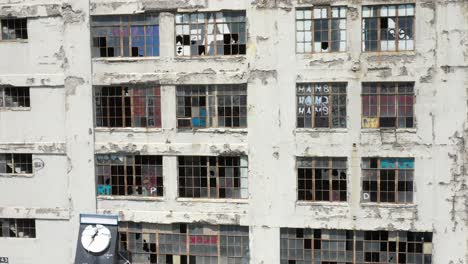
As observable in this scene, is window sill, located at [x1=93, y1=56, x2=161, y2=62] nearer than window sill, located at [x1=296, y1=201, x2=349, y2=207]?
No

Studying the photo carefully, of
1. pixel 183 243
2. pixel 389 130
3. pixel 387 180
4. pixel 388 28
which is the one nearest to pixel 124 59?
pixel 183 243

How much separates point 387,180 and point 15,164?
13.9 meters

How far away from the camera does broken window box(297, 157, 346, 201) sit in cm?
1867

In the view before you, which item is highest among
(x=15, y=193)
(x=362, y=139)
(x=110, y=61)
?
(x=110, y=61)

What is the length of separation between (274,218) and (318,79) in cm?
517

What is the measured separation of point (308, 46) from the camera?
18500 mm

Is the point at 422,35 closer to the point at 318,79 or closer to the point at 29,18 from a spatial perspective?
the point at 318,79

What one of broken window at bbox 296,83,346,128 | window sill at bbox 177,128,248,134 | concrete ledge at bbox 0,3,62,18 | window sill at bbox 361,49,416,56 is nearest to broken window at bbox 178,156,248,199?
window sill at bbox 177,128,248,134

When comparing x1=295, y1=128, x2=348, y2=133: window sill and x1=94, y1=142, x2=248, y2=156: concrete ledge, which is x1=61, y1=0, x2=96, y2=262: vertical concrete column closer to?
x1=94, y1=142, x2=248, y2=156: concrete ledge

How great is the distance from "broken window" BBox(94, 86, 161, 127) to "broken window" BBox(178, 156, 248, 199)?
199 centimetres

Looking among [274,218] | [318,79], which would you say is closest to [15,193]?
[274,218]

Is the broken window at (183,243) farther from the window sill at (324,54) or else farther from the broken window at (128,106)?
the window sill at (324,54)

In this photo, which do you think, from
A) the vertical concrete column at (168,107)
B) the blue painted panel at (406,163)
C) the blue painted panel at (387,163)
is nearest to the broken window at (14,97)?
the vertical concrete column at (168,107)

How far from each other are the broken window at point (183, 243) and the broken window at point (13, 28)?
8.17 meters
